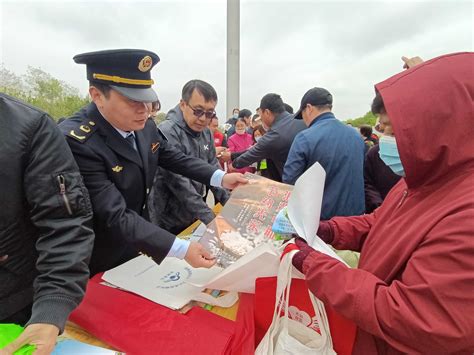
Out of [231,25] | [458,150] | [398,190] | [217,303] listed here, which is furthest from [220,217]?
[231,25]

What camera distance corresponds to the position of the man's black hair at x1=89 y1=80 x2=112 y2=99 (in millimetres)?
→ 1134

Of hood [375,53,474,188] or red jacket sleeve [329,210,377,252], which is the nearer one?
hood [375,53,474,188]

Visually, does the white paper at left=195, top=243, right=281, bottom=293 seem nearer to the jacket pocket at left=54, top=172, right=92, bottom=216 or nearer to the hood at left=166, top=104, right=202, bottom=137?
the jacket pocket at left=54, top=172, right=92, bottom=216

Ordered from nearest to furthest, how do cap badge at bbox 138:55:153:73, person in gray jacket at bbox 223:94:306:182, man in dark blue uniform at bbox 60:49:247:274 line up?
man in dark blue uniform at bbox 60:49:247:274 → cap badge at bbox 138:55:153:73 → person in gray jacket at bbox 223:94:306:182

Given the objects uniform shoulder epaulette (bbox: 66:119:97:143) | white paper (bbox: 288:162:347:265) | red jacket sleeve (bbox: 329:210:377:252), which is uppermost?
uniform shoulder epaulette (bbox: 66:119:97:143)

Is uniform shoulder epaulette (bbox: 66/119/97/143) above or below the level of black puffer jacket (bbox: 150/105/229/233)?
above

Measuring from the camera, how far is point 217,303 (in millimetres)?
1021

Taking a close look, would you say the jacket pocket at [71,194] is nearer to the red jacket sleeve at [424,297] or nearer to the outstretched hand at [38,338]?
the outstretched hand at [38,338]

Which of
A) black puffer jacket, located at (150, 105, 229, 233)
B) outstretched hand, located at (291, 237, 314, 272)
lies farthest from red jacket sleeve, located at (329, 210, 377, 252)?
black puffer jacket, located at (150, 105, 229, 233)

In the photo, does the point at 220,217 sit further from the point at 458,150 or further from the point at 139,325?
the point at 458,150

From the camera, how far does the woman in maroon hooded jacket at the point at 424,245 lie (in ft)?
1.95

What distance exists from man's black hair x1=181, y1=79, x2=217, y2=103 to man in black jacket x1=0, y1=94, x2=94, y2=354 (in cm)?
123

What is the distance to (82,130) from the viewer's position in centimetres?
113

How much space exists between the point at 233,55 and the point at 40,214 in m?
9.91
